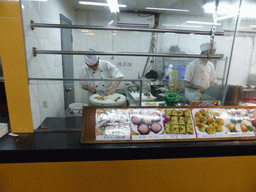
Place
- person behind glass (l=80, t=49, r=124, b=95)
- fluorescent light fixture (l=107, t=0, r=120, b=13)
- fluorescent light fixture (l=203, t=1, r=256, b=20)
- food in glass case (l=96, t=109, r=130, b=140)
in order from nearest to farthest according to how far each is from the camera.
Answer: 1. food in glass case (l=96, t=109, r=130, b=140)
2. person behind glass (l=80, t=49, r=124, b=95)
3. fluorescent light fixture (l=203, t=1, r=256, b=20)
4. fluorescent light fixture (l=107, t=0, r=120, b=13)

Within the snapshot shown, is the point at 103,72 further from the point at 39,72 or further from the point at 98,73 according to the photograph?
the point at 39,72

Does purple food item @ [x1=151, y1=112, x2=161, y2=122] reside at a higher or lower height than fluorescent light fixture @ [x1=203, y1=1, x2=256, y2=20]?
lower

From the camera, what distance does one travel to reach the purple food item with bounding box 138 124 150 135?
1202 mm

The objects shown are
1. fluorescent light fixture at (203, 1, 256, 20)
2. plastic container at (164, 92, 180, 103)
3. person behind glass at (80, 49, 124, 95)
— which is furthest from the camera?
plastic container at (164, 92, 180, 103)

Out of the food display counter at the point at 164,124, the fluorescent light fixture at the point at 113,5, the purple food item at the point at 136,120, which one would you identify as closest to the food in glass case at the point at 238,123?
the food display counter at the point at 164,124

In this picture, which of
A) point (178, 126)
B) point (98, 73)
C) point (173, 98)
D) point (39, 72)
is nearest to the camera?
point (178, 126)

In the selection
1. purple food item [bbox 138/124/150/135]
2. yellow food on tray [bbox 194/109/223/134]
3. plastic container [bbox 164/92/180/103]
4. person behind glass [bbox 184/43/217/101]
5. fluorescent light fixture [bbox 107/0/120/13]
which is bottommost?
purple food item [bbox 138/124/150/135]

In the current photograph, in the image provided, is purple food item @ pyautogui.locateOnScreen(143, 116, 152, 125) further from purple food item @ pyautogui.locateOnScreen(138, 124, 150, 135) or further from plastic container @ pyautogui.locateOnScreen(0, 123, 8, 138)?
plastic container @ pyautogui.locateOnScreen(0, 123, 8, 138)

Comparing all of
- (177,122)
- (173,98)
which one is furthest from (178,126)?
(173,98)

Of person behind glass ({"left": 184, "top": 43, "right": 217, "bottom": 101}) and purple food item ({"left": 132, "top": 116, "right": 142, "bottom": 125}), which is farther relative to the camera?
person behind glass ({"left": 184, "top": 43, "right": 217, "bottom": 101})

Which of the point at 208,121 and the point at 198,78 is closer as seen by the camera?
the point at 208,121

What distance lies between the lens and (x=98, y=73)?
1807mm

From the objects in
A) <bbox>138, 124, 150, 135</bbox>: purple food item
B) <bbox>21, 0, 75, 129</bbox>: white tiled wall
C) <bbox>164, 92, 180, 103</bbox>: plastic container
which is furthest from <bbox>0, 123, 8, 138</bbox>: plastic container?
<bbox>164, 92, 180, 103</bbox>: plastic container

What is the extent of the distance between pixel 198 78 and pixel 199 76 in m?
0.03
